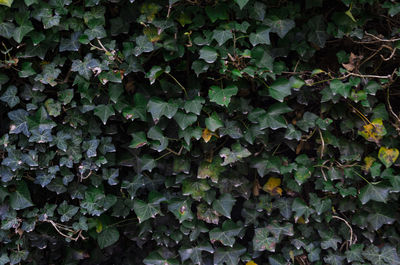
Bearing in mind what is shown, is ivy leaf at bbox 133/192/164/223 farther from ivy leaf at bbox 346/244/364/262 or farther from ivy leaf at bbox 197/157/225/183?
ivy leaf at bbox 346/244/364/262

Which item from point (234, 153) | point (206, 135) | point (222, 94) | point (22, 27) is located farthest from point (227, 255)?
point (22, 27)

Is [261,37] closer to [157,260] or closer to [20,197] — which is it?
[157,260]

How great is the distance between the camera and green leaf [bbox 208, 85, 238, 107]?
1812 millimetres

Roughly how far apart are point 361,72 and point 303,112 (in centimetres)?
38

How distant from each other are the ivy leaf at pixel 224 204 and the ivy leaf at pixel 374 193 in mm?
727

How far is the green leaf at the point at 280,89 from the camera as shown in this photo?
6.16ft

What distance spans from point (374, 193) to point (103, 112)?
1553mm


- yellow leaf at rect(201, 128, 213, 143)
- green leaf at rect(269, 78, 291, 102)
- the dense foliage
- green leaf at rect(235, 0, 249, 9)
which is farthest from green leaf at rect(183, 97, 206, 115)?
green leaf at rect(235, 0, 249, 9)

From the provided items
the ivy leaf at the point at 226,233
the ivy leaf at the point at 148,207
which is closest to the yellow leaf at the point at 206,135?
the ivy leaf at the point at 148,207

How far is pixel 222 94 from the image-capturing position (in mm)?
1841

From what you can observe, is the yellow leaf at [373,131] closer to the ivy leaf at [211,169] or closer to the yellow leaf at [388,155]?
the yellow leaf at [388,155]

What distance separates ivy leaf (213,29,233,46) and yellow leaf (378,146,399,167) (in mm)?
1071

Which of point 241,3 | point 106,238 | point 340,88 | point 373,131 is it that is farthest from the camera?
point 106,238

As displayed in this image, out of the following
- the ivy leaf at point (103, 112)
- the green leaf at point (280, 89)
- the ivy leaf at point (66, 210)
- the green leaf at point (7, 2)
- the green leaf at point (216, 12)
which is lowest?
the ivy leaf at point (66, 210)
